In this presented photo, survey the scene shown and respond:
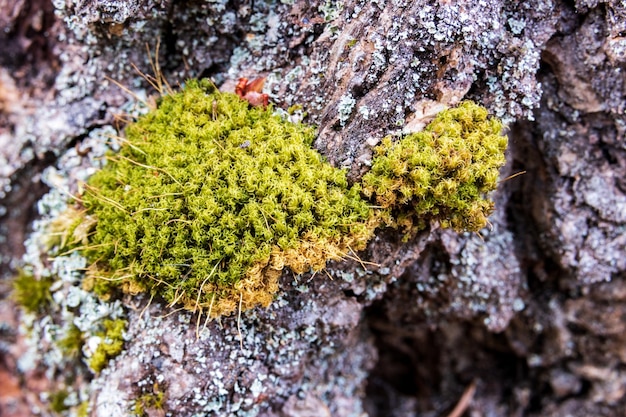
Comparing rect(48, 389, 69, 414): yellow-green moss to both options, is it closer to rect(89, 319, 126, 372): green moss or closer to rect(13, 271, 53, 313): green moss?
rect(13, 271, 53, 313): green moss

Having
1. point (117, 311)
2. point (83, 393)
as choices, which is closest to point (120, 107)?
point (117, 311)

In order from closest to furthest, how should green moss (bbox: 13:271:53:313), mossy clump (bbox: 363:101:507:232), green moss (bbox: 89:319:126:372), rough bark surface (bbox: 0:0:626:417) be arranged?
1. mossy clump (bbox: 363:101:507:232)
2. rough bark surface (bbox: 0:0:626:417)
3. green moss (bbox: 89:319:126:372)
4. green moss (bbox: 13:271:53:313)

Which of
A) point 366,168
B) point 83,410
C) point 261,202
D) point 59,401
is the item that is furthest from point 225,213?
point 59,401

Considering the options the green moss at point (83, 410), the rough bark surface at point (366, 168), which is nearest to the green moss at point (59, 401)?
the rough bark surface at point (366, 168)

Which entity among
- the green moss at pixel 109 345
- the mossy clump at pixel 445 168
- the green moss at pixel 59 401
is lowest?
the green moss at pixel 59 401

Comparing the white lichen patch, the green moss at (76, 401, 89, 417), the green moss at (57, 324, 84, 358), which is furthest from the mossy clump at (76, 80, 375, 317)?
the green moss at (76, 401, 89, 417)

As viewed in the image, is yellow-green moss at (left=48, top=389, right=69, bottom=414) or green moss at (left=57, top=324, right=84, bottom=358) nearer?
green moss at (left=57, top=324, right=84, bottom=358)

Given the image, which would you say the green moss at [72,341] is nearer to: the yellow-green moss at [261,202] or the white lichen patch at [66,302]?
the white lichen patch at [66,302]
